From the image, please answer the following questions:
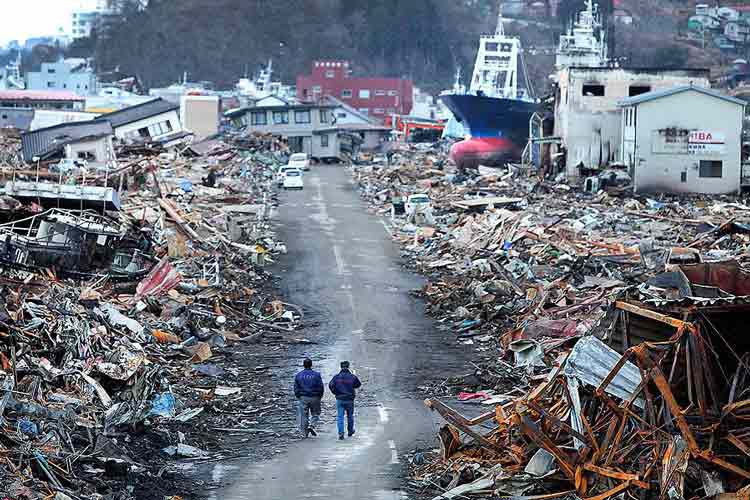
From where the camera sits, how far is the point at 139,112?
65438 millimetres

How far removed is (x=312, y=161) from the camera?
78.8 meters

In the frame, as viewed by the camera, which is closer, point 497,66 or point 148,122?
point 148,122

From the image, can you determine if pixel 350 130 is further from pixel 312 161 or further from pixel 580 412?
pixel 580 412

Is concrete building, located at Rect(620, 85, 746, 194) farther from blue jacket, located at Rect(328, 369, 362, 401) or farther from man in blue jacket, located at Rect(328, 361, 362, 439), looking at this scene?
blue jacket, located at Rect(328, 369, 362, 401)

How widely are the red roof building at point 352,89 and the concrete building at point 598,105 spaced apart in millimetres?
57486

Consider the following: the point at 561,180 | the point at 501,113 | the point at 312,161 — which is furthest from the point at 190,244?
the point at 312,161

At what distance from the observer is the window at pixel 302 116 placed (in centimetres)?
8031

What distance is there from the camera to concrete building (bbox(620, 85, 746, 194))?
48031 mm

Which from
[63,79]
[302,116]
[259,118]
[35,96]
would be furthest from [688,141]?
[63,79]

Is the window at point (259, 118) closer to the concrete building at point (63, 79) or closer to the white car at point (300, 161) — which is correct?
the white car at point (300, 161)

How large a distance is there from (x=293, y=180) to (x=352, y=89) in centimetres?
5947

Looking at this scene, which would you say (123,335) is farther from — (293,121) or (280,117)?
(280,117)

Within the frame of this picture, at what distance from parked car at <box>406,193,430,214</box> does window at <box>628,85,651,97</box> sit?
14382 mm

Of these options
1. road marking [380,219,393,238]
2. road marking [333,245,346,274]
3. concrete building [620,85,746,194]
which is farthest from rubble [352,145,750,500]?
concrete building [620,85,746,194]
